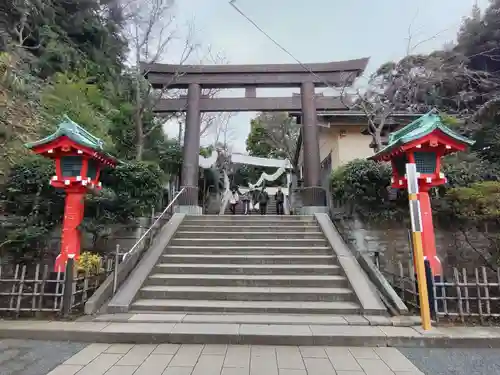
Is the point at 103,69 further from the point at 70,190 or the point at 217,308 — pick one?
the point at 217,308

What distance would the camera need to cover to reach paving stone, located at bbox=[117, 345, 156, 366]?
11.1ft

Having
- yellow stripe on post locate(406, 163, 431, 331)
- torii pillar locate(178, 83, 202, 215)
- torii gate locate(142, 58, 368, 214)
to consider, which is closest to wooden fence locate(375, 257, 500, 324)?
yellow stripe on post locate(406, 163, 431, 331)

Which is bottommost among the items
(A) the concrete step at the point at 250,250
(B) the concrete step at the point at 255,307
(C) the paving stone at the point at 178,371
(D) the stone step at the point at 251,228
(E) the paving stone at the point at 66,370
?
(C) the paving stone at the point at 178,371

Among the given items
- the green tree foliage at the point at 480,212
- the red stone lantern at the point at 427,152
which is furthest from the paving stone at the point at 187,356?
the green tree foliage at the point at 480,212

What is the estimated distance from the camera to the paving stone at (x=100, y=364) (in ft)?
10.4

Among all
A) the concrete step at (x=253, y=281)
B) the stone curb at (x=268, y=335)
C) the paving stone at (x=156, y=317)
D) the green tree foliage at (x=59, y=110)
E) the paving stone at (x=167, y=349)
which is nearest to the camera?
the paving stone at (x=167, y=349)

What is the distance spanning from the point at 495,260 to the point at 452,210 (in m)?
1.38

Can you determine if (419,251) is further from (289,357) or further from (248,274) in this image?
(248,274)

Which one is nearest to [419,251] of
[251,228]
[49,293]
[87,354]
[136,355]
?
[136,355]

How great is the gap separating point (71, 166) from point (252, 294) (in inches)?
165

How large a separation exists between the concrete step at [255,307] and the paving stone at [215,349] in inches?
41.9

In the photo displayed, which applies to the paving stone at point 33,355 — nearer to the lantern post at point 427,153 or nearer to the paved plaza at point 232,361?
the paved plaza at point 232,361

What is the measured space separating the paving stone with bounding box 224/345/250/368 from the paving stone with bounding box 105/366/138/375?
101cm

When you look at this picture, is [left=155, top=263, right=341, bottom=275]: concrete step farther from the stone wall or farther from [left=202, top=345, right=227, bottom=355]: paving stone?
[left=202, top=345, right=227, bottom=355]: paving stone
